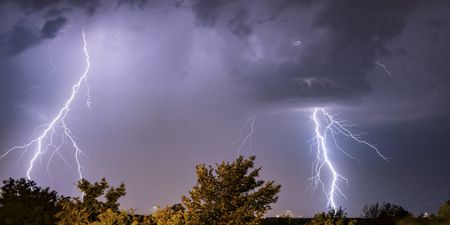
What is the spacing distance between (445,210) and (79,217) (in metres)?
7.86

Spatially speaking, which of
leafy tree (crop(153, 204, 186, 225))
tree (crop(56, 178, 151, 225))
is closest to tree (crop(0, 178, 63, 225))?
tree (crop(56, 178, 151, 225))

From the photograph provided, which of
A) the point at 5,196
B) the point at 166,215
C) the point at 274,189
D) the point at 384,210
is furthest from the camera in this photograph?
the point at 384,210

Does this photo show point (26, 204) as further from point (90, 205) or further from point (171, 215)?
point (171, 215)

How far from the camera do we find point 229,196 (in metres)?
8.59

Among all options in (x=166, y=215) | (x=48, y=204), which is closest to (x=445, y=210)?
(x=166, y=215)

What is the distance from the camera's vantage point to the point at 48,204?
19.1 meters

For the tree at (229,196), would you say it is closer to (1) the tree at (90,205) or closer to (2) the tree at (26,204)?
(1) the tree at (90,205)

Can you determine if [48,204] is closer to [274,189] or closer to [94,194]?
[94,194]

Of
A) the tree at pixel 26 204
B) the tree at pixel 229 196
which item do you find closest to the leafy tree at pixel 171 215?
the tree at pixel 229 196

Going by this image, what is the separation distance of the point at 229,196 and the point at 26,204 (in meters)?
11.7

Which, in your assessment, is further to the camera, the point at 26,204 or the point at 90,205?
the point at 26,204

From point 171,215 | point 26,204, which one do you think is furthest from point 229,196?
point 26,204

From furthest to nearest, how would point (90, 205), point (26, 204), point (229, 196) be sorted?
point (26, 204) → point (90, 205) → point (229, 196)

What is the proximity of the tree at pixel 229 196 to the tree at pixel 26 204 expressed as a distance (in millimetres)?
7974
